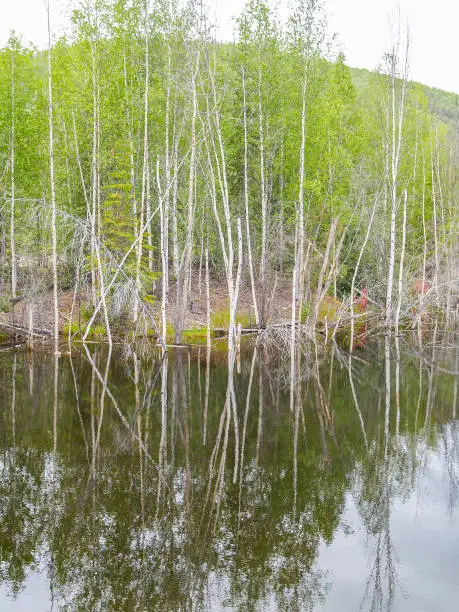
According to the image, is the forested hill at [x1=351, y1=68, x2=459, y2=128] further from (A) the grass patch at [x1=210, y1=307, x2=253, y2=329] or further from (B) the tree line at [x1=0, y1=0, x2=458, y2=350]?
(A) the grass patch at [x1=210, y1=307, x2=253, y2=329]

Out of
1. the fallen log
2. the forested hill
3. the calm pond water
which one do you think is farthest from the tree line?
the forested hill

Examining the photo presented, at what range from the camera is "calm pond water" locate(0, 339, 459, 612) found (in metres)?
5.29

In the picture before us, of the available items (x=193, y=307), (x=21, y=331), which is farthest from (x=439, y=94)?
(x=21, y=331)

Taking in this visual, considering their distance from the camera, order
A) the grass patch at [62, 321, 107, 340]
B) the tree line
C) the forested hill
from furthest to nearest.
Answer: the forested hill, the grass patch at [62, 321, 107, 340], the tree line

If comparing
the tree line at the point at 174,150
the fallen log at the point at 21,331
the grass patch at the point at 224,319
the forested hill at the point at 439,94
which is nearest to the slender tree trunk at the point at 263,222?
the tree line at the point at 174,150

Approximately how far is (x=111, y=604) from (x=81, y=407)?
6724 millimetres

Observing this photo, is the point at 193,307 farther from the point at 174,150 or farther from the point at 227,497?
the point at 227,497

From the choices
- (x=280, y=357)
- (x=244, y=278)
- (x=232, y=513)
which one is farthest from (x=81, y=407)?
(x=244, y=278)

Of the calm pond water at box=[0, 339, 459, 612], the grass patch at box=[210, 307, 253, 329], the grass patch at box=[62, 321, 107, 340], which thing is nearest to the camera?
the calm pond water at box=[0, 339, 459, 612]

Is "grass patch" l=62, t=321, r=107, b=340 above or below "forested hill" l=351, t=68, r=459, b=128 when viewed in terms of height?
below

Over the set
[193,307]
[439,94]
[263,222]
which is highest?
[439,94]

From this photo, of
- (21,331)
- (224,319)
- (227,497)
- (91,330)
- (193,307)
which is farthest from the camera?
(193,307)

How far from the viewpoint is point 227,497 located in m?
7.14

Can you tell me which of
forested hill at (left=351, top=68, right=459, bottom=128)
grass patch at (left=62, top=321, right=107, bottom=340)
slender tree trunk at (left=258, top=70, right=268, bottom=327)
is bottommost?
grass patch at (left=62, top=321, right=107, bottom=340)
